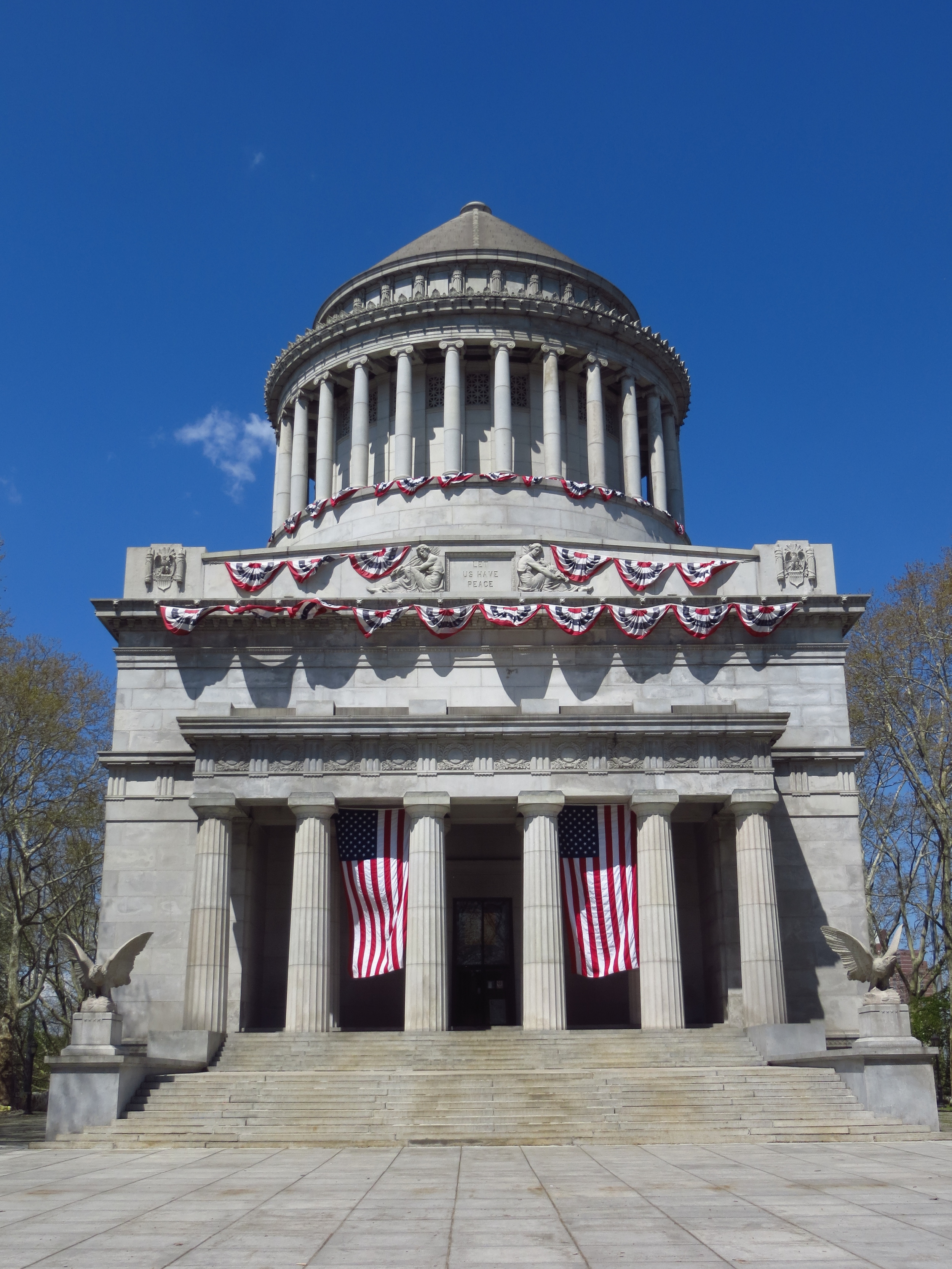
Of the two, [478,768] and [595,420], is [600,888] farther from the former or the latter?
[595,420]

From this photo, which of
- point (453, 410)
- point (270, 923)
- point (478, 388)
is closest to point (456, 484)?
point (453, 410)

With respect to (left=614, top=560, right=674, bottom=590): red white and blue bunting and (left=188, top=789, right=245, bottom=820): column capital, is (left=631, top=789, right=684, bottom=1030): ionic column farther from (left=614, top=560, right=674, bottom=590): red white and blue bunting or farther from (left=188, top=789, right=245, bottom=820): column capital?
(left=188, top=789, right=245, bottom=820): column capital

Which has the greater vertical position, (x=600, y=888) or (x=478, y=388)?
(x=478, y=388)

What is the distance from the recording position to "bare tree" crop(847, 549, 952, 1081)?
44.3 metres

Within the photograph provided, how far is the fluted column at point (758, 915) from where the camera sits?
31.3m

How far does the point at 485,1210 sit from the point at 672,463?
4237 cm

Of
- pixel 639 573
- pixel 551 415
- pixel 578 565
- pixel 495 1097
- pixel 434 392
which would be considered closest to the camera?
pixel 495 1097

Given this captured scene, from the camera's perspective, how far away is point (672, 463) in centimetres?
5344

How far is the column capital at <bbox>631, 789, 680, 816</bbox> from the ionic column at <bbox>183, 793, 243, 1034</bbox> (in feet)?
35.4

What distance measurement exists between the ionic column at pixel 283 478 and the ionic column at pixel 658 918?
2495cm

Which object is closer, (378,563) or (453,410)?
(378,563)

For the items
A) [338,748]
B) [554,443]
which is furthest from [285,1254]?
[554,443]

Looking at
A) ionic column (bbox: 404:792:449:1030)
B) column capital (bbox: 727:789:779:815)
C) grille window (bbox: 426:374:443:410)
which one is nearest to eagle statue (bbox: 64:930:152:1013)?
ionic column (bbox: 404:792:449:1030)

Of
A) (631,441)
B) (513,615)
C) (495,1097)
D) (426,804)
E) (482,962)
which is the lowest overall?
(495,1097)
